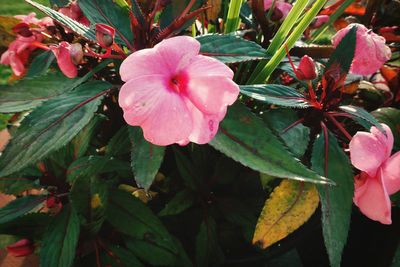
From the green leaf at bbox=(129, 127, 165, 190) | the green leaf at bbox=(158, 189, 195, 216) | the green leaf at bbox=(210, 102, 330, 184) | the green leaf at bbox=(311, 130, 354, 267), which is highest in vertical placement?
the green leaf at bbox=(210, 102, 330, 184)

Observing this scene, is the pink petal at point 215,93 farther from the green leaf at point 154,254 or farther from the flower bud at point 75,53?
the green leaf at point 154,254

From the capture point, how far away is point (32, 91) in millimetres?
550

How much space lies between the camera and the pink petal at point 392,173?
1.56ft

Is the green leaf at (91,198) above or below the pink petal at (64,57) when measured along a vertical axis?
below

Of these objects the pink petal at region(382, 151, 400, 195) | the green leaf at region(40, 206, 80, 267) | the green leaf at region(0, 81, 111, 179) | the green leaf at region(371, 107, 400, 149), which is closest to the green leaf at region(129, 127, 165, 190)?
the green leaf at region(0, 81, 111, 179)

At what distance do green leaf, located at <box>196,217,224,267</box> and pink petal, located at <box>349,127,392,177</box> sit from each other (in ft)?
1.05

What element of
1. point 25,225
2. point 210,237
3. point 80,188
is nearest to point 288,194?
point 210,237

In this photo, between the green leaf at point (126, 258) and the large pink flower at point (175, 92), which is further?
the green leaf at point (126, 258)

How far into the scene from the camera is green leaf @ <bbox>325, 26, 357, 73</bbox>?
1.77ft

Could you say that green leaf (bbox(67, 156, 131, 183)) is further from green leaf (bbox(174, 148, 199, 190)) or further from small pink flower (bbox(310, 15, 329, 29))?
small pink flower (bbox(310, 15, 329, 29))

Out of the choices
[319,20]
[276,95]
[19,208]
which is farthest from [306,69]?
[19,208]

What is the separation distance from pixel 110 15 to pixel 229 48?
190 millimetres

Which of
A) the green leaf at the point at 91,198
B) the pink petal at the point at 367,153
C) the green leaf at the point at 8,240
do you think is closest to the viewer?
the pink petal at the point at 367,153

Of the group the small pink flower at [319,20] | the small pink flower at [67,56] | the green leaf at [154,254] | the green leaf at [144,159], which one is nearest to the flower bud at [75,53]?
the small pink flower at [67,56]
